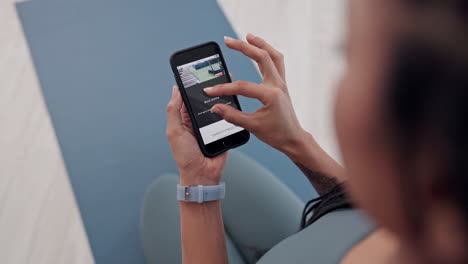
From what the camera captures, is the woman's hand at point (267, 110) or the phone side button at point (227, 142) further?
the phone side button at point (227, 142)

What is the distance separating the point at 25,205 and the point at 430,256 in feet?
4.27

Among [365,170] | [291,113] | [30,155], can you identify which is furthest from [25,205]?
[365,170]

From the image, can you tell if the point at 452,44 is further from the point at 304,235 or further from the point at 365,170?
the point at 304,235

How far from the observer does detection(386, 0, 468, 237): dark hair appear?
8.1 inches

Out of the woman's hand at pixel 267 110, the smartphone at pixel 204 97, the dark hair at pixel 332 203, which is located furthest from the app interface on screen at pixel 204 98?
the dark hair at pixel 332 203

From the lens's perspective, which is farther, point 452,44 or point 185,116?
point 185,116

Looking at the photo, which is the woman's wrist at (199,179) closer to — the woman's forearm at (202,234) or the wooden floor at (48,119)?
the woman's forearm at (202,234)

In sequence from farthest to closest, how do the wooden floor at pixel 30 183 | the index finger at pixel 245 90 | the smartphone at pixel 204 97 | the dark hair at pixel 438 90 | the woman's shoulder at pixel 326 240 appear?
1. the wooden floor at pixel 30 183
2. the smartphone at pixel 204 97
3. the index finger at pixel 245 90
4. the woman's shoulder at pixel 326 240
5. the dark hair at pixel 438 90

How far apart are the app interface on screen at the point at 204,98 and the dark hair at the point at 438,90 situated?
0.65 m

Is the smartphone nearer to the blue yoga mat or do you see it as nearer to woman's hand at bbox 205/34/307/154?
woman's hand at bbox 205/34/307/154

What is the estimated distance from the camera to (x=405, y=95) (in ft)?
0.73

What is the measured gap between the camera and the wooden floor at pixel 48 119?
124 cm

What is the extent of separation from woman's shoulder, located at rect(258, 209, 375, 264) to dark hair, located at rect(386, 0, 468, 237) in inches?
15.5

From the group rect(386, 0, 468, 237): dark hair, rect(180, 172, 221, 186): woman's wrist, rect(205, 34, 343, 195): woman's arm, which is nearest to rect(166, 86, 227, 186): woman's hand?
rect(180, 172, 221, 186): woman's wrist
